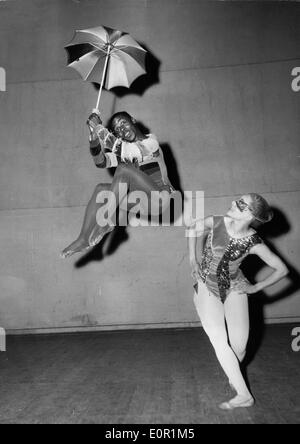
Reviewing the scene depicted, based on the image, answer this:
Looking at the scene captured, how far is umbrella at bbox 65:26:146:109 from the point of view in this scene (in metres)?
2.90

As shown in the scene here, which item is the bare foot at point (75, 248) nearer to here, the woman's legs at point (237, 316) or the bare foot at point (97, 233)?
the bare foot at point (97, 233)

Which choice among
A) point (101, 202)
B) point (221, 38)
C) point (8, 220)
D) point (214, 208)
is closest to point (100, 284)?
point (8, 220)

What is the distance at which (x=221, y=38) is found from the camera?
16.8 ft

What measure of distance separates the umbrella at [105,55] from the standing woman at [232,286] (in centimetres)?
151

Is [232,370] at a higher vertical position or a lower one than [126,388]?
higher

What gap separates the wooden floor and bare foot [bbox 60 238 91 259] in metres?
1.17

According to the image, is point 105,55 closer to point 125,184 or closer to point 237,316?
point 125,184

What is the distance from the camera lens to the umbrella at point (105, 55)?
9.52ft

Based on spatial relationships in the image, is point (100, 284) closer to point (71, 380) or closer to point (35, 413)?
point (71, 380)

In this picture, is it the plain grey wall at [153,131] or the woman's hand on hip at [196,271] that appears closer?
the woman's hand on hip at [196,271]

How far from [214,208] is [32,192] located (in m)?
2.81

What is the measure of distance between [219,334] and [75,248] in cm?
129

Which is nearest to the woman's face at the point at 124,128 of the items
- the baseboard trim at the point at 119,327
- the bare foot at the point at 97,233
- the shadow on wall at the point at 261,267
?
the bare foot at the point at 97,233
